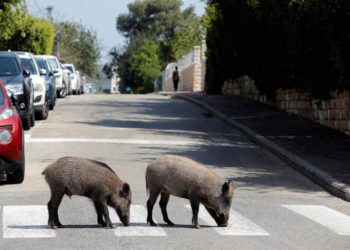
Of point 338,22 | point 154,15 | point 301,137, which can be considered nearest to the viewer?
point 338,22

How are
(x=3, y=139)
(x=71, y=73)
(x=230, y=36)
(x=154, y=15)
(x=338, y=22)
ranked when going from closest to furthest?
(x=3, y=139) < (x=338, y=22) < (x=230, y=36) < (x=71, y=73) < (x=154, y=15)

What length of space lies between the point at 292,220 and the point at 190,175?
6.19 ft

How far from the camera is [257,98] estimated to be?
32000mm

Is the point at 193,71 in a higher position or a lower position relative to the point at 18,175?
higher

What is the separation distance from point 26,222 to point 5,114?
141 inches

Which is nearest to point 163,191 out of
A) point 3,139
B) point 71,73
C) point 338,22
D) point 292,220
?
point 292,220

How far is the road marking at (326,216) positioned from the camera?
421 inches

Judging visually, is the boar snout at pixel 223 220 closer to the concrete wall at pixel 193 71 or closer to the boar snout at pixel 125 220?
the boar snout at pixel 125 220

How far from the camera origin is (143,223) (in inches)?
412

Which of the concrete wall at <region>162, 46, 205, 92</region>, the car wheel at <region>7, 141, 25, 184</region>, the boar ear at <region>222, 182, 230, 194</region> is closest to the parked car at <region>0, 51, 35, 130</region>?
the car wheel at <region>7, 141, 25, 184</region>

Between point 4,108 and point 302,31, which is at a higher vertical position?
point 302,31

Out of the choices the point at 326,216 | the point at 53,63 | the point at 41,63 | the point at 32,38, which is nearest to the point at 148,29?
the point at 32,38

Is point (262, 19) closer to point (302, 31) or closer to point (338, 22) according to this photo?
point (302, 31)

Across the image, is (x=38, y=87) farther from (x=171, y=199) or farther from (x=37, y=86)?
(x=171, y=199)
